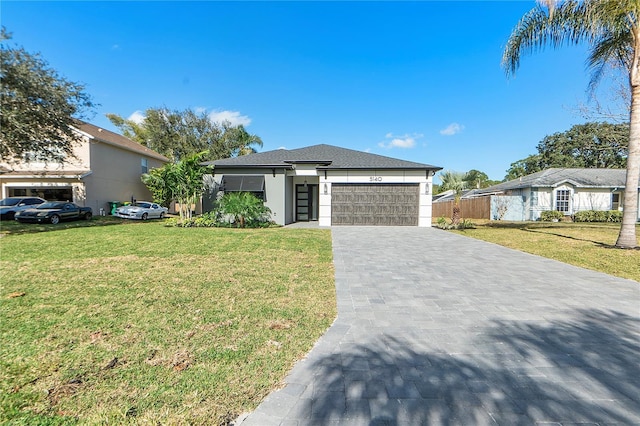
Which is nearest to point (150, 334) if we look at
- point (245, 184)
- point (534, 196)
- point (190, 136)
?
point (245, 184)

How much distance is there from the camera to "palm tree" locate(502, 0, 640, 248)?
8.11m

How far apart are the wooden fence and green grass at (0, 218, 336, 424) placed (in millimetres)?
22889

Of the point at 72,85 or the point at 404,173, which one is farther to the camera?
the point at 404,173

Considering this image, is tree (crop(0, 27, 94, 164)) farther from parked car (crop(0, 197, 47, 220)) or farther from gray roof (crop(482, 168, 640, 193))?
gray roof (crop(482, 168, 640, 193))

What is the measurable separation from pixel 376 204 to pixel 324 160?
13.7 feet

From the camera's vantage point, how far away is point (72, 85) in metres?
13.3

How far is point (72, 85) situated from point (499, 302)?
19.4 metres

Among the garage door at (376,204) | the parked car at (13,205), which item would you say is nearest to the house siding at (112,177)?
the parked car at (13,205)

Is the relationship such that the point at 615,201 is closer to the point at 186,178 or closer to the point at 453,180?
the point at 453,180

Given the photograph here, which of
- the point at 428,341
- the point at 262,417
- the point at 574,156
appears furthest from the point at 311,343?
the point at 574,156

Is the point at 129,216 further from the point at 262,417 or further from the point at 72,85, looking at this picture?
the point at 262,417

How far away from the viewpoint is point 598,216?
20453mm

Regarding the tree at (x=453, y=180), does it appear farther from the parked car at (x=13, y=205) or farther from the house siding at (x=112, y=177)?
the parked car at (x=13, y=205)

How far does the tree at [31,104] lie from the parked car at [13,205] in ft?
16.6
